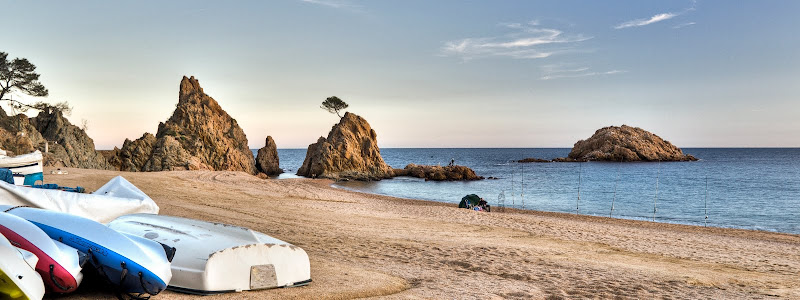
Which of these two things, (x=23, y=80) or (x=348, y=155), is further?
(x=348, y=155)

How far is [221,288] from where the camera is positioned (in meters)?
5.20

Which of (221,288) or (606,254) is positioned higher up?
(221,288)

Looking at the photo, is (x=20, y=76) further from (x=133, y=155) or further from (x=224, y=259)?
(x=224, y=259)

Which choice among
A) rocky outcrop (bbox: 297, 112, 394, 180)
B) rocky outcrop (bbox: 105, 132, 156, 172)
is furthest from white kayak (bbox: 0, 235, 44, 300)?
rocky outcrop (bbox: 297, 112, 394, 180)

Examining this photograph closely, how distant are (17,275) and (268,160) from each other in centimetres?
6281

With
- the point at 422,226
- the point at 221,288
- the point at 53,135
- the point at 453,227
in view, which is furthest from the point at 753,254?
the point at 53,135

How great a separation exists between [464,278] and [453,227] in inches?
316

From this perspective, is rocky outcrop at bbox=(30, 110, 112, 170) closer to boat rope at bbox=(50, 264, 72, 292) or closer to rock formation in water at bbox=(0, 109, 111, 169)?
rock formation in water at bbox=(0, 109, 111, 169)

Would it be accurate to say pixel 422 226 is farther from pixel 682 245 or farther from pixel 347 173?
pixel 347 173

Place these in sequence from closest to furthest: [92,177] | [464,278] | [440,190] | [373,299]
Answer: [373,299] < [464,278] < [92,177] < [440,190]

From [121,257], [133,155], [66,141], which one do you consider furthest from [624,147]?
[121,257]

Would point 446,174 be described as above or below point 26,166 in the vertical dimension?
below

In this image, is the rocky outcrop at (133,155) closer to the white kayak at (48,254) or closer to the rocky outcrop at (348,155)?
the rocky outcrop at (348,155)

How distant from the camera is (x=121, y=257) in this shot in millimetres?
4359
